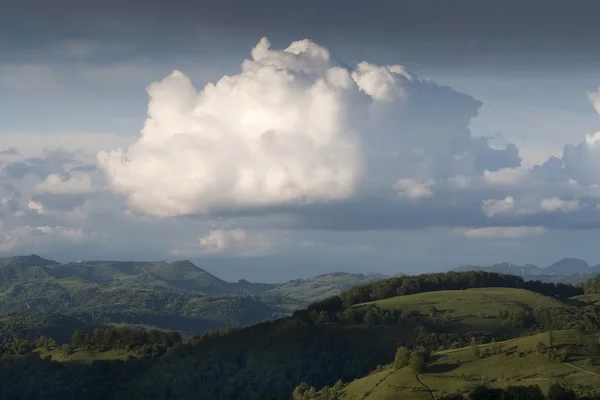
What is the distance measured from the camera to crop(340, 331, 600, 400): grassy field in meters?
166

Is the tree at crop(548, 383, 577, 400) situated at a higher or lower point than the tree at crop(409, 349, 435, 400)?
lower

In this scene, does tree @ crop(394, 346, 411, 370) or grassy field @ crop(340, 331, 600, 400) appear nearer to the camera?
grassy field @ crop(340, 331, 600, 400)

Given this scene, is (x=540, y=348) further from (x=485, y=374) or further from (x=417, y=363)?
(x=417, y=363)

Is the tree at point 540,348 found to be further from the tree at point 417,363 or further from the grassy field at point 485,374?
the tree at point 417,363

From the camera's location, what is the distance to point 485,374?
6978 inches

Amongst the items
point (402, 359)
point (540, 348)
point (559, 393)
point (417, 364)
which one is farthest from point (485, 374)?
point (559, 393)

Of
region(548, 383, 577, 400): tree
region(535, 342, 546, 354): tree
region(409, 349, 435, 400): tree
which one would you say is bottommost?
region(548, 383, 577, 400): tree

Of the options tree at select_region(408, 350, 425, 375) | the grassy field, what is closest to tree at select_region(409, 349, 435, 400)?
tree at select_region(408, 350, 425, 375)

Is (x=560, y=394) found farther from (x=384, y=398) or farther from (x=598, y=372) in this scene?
(x=384, y=398)

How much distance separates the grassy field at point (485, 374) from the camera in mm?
166500

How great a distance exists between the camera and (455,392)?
543 feet

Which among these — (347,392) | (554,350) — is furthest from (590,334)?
(347,392)

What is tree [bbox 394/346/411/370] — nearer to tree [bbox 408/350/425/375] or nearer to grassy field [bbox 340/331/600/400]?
tree [bbox 408/350/425/375]

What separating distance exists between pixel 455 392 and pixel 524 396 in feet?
71.2
